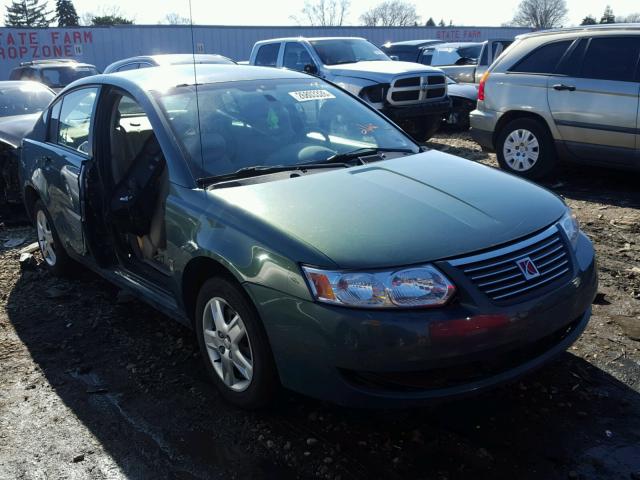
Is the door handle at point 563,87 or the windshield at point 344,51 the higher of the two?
the windshield at point 344,51

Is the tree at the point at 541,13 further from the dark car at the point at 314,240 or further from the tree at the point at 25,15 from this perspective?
the dark car at the point at 314,240

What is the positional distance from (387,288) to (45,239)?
3.80 m

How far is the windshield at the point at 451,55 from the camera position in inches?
618

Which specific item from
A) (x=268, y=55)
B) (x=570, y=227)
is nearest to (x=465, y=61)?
(x=268, y=55)

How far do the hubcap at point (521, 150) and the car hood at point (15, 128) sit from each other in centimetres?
575

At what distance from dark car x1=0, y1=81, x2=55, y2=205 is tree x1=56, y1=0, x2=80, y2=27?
55.5m

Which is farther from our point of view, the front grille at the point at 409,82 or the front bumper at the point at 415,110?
the front grille at the point at 409,82

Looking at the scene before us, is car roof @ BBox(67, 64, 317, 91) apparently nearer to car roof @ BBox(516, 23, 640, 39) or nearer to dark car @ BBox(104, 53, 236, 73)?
car roof @ BBox(516, 23, 640, 39)

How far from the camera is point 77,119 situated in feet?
15.0

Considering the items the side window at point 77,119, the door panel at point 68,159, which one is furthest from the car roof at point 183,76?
the door panel at point 68,159

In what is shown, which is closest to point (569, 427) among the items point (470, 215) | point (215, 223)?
point (470, 215)

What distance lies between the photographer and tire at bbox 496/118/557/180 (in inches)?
287

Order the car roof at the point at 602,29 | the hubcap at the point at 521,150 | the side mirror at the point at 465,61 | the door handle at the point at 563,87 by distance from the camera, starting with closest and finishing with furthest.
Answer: the car roof at the point at 602,29 → the door handle at the point at 563,87 → the hubcap at the point at 521,150 → the side mirror at the point at 465,61

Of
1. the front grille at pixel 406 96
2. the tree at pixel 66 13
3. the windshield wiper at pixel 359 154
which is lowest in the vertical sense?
the front grille at pixel 406 96
